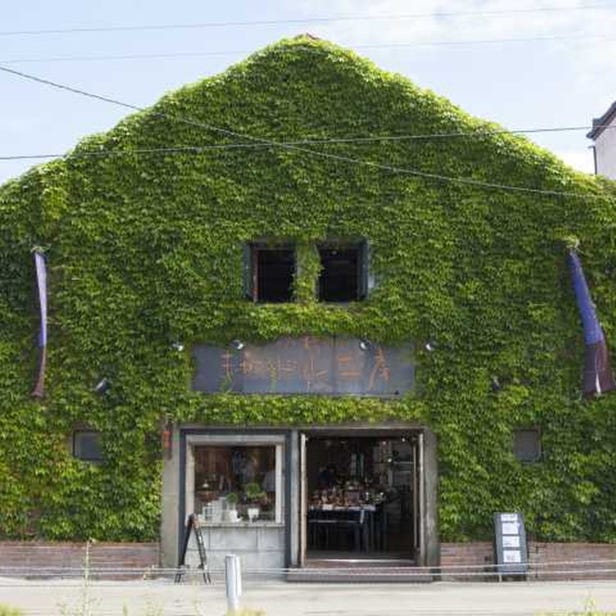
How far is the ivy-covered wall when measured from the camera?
18.4 meters

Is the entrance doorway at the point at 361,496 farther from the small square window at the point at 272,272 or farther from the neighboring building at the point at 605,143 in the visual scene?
the neighboring building at the point at 605,143

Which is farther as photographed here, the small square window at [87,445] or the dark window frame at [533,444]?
the small square window at [87,445]

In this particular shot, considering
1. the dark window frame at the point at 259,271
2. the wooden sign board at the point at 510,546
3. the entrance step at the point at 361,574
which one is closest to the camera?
the wooden sign board at the point at 510,546

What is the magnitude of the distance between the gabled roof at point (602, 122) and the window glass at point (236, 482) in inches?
647

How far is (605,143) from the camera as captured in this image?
31.0m

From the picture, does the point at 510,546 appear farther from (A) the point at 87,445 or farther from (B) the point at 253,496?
(A) the point at 87,445

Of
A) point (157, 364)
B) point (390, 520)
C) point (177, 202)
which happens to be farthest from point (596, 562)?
point (177, 202)

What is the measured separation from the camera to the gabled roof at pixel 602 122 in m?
30.6

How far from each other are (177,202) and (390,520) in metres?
8.32

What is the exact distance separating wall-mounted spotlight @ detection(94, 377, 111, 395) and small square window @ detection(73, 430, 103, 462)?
29.7 inches

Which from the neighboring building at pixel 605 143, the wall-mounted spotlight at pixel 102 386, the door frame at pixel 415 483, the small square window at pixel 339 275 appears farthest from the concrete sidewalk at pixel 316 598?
the neighboring building at pixel 605 143

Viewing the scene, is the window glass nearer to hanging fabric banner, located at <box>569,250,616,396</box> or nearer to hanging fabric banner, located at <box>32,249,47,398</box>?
hanging fabric banner, located at <box>32,249,47,398</box>

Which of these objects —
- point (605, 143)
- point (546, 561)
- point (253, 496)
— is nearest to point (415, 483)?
point (546, 561)

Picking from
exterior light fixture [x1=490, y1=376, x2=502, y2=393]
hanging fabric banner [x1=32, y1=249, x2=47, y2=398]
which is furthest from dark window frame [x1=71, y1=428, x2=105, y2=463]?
exterior light fixture [x1=490, y1=376, x2=502, y2=393]
